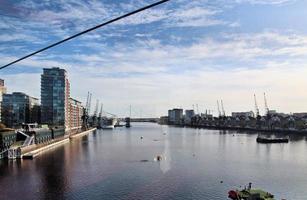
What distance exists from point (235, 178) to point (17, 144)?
73349 mm

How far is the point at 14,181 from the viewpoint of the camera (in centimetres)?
7644

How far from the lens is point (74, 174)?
85.4m

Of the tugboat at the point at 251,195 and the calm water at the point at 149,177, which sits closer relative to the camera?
the tugboat at the point at 251,195

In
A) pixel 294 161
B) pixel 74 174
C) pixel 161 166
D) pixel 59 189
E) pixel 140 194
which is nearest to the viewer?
pixel 140 194

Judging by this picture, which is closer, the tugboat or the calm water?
the tugboat

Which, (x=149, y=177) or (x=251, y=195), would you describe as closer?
(x=251, y=195)

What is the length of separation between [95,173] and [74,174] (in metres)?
4.70

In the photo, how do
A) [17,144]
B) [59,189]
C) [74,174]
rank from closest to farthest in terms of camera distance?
[59,189] < [74,174] < [17,144]

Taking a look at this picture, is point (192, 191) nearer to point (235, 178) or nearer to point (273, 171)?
point (235, 178)

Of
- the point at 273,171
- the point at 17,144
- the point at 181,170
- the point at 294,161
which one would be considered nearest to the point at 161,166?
the point at 181,170

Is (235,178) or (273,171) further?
(273,171)

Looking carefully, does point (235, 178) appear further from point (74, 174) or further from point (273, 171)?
point (74, 174)

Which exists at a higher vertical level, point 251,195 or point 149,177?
point 251,195

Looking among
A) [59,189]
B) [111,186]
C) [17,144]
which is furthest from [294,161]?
[17,144]
